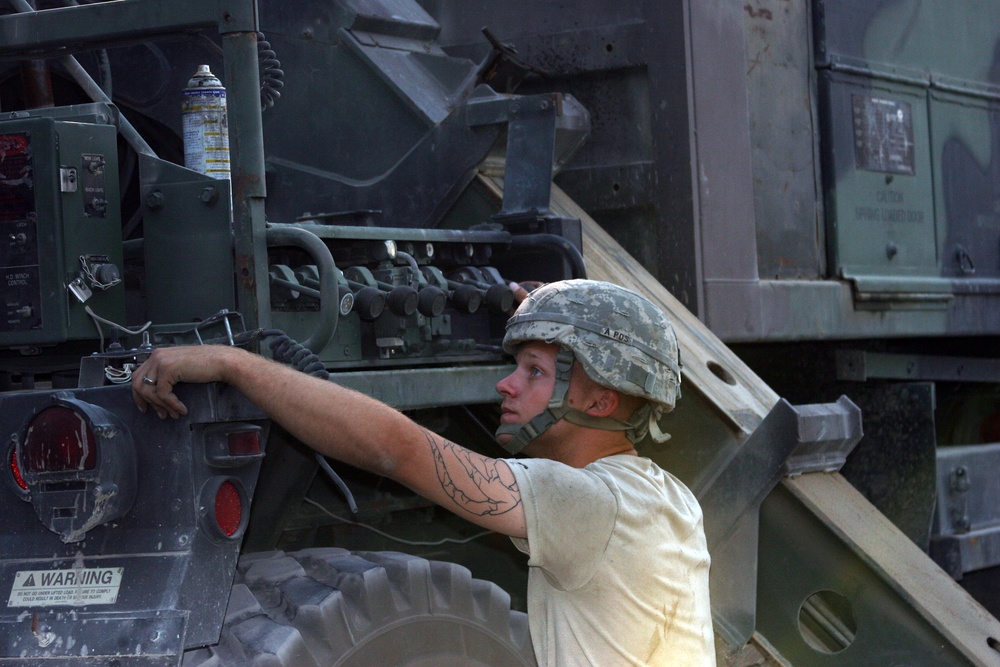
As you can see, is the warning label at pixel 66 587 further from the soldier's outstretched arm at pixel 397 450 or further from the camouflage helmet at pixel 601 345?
the camouflage helmet at pixel 601 345

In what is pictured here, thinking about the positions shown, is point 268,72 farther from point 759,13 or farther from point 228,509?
point 759,13

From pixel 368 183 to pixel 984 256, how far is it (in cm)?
322

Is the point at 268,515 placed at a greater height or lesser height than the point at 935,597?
greater

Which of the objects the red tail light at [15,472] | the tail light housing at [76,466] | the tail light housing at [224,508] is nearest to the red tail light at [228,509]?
the tail light housing at [224,508]

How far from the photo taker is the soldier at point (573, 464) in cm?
Result: 231

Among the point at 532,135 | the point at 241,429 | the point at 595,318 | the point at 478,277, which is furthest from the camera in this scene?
the point at 532,135

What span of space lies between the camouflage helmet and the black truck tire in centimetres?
71

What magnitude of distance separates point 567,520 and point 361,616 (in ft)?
3.10

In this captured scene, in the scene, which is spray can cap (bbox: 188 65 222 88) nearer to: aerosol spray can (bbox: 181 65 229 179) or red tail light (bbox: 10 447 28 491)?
aerosol spray can (bbox: 181 65 229 179)

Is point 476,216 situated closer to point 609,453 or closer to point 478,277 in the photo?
point 478,277

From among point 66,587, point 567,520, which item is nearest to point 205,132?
point 66,587

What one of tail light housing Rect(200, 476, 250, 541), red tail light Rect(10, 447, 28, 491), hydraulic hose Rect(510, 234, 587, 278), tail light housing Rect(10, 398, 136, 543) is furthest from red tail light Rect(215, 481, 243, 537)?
hydraulic hose Rect(510, 234, 587, 278)

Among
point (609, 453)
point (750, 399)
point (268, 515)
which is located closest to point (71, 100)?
point (268, 515)

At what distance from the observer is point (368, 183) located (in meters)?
4.55
